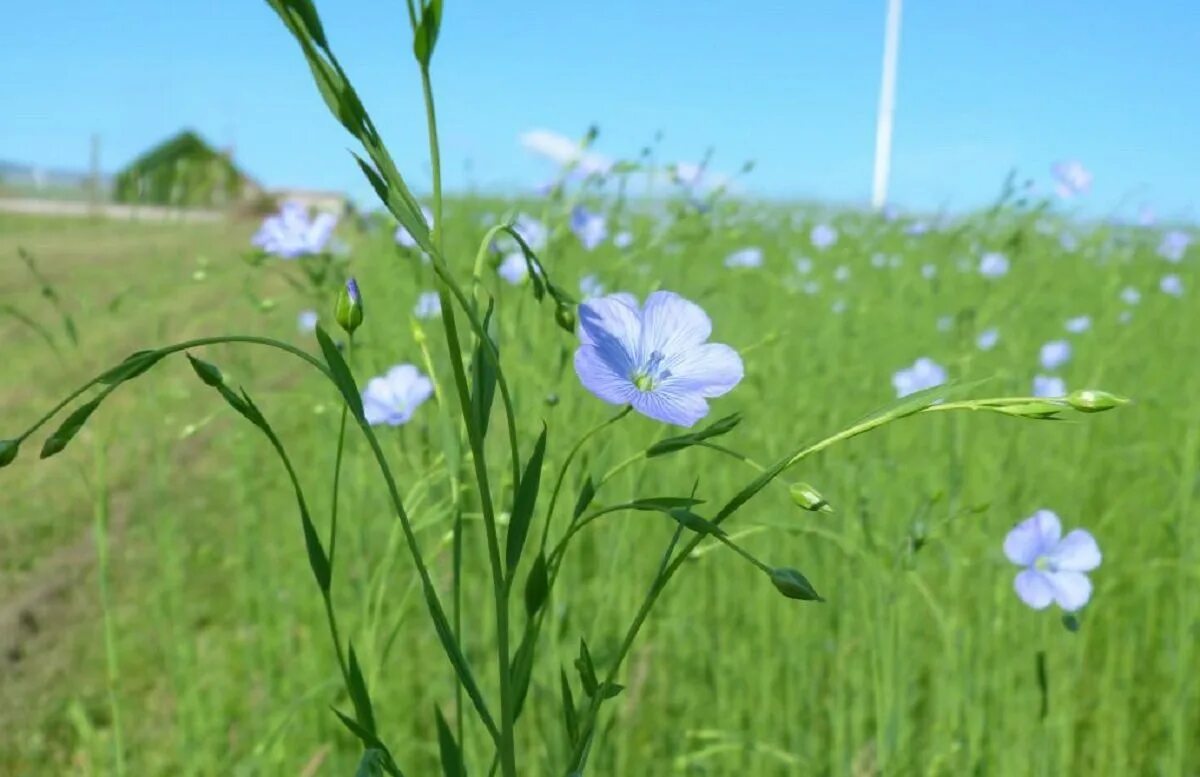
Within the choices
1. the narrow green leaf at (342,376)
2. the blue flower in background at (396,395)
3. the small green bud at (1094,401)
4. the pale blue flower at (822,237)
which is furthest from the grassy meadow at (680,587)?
the pale blue flower at (822,237)

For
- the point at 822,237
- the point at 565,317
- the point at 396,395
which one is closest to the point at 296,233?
the point at 396,395

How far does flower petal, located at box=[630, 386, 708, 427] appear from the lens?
0.55m

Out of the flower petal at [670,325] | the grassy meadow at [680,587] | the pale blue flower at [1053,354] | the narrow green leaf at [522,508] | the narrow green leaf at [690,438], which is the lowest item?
the grassy meadow at [680,587]

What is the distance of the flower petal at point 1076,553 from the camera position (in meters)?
1.20

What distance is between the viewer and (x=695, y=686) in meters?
1.66

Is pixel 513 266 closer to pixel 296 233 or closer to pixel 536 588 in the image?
pixel 296 233

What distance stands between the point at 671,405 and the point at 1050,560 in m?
0.80

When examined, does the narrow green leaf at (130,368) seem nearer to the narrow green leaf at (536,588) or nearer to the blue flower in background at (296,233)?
the narrow green leaf at (536,588)

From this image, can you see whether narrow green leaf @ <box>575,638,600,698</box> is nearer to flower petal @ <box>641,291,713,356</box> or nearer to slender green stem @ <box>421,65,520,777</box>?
slender green stem @ <box>421,65,520,777</box>

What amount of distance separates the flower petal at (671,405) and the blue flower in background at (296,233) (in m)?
0.89

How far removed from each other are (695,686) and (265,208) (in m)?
11.7

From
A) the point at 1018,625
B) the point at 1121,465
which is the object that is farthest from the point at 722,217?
the point at 1121,465

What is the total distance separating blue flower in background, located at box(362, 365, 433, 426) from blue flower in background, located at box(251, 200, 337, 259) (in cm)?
19

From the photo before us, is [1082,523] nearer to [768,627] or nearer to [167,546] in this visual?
[768,627]
